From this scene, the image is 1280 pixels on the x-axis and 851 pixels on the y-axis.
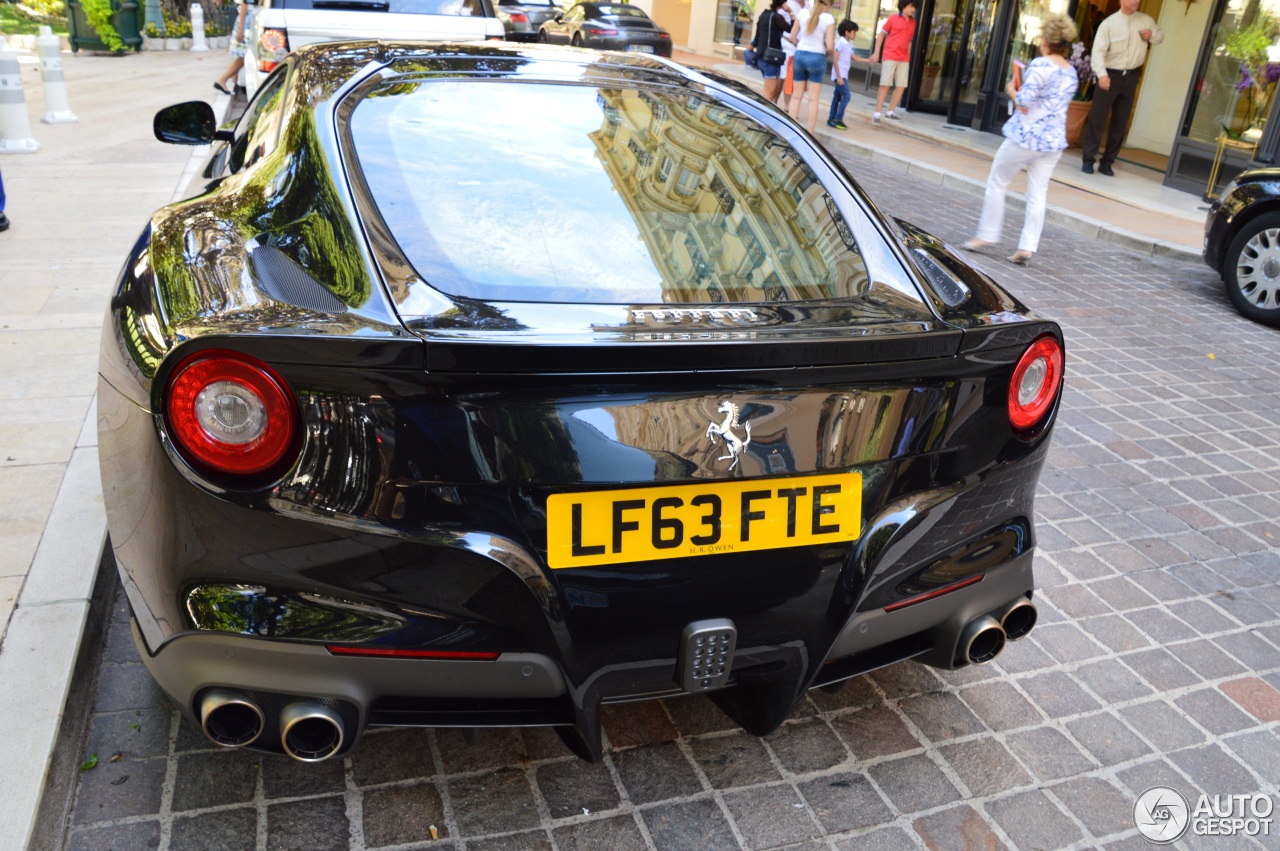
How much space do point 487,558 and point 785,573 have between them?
2.06ft

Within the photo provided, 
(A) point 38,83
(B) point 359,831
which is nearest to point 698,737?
(B) point 359,831

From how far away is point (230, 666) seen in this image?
2.05 metres

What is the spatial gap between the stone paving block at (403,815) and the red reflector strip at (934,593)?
3.40ft

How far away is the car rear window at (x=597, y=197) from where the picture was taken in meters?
2.37

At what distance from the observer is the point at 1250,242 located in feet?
25.3

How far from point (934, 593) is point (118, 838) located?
189 centimetres

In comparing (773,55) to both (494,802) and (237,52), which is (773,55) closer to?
(237,52)

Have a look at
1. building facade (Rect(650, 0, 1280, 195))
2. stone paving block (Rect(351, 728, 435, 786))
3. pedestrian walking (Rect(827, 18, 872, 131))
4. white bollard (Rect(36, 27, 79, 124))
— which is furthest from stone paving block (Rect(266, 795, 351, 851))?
pedestrian walking (Rect(827, 18, 872, 131))

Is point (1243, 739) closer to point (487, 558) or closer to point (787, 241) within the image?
point (787, 241)

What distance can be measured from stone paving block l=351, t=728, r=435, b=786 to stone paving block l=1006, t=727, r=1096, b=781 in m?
1.36

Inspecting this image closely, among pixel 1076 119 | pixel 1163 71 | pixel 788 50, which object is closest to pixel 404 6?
pixel 788 50

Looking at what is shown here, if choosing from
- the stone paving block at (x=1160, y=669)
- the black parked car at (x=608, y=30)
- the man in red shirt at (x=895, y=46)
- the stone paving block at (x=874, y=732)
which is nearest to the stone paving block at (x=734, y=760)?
the stone paving block at (x=874, y=732)

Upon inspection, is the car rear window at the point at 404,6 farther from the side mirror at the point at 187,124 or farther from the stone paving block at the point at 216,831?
the stone paving block at the point at 216,831

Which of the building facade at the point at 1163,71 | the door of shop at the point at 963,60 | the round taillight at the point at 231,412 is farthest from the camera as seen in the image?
the door of shop at the point at 963,60
